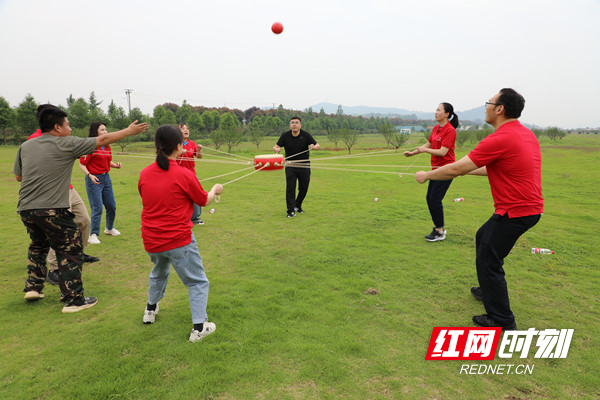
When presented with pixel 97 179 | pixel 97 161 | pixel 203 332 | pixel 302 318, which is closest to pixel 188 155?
pixel 97 161

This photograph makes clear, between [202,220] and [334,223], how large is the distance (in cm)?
329

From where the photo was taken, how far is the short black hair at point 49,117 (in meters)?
3.76

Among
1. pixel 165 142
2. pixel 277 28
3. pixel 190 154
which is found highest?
pixel 277 28

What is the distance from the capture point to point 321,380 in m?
2.84

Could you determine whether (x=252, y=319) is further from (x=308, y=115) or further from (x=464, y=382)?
(x=308, y=115)

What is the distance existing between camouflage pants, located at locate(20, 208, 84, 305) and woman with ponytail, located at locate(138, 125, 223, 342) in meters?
1.43

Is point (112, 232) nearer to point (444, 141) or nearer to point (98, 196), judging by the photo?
point (98, 196)

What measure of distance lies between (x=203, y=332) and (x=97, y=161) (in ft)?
14.6

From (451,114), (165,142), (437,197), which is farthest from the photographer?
(437,197)

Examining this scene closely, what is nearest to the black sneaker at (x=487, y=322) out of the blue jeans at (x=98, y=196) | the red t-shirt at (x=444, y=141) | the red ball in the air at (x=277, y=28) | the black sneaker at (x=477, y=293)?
the black sneaker at (x=477, y=293)

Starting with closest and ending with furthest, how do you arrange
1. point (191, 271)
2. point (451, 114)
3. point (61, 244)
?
1. point (191, 271)
2. point (61, 244)
3. point (451, 114)

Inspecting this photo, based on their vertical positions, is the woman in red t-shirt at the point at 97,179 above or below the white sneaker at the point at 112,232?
above

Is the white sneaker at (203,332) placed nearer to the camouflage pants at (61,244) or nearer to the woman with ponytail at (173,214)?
the woman with ponytail at (173,214)

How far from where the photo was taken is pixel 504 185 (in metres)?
3.54
